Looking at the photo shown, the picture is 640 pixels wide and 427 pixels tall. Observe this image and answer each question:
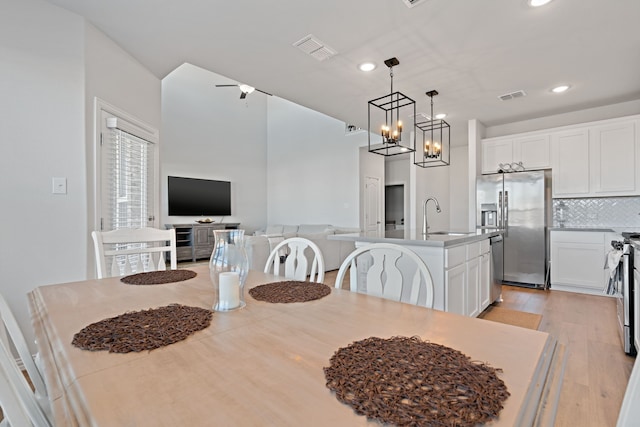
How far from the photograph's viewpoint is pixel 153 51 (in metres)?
2.88

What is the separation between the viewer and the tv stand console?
7.04m

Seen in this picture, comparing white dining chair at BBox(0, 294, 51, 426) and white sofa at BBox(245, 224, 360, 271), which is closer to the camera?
white dining chair at BBox(0, 294, 51, 426)

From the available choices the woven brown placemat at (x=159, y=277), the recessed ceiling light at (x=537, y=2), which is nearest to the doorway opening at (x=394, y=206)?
the recessed ceiling light at (x=537, y=2)

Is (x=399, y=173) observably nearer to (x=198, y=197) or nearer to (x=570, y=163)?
(x=570, y=163)

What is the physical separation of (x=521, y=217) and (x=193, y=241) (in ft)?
21.0

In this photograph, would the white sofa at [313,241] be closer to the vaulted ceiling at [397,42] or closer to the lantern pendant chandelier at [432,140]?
the vaulted ceiling at [397,42]

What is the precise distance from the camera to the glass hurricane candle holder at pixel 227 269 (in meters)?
1.09

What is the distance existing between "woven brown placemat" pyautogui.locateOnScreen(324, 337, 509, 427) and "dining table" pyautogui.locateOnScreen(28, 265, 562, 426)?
23mm

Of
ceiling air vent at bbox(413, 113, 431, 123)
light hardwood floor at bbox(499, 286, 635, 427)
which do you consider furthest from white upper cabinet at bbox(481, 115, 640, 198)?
light hardwood floor at bbox(499, 286, 635, 427)

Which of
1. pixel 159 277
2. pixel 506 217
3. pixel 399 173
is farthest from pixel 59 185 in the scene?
pixel 399 173

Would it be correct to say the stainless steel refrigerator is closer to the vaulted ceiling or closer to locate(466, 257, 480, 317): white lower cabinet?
the vaulted ceiling

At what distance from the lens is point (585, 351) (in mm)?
2412

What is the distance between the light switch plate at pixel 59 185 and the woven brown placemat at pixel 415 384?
2.56 meters

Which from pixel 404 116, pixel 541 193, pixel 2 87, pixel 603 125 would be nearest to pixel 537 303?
→ pixel 541 193
